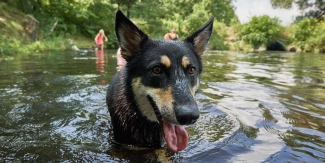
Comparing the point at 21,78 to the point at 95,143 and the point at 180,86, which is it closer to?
the point at 95,143

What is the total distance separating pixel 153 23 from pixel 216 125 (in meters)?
36.5

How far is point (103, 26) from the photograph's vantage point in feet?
116

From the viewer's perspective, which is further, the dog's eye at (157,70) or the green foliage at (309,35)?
the green foliage at (309,35)

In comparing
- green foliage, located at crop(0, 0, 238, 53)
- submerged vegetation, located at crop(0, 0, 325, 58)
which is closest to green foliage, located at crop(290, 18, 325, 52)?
submerged vegetation, located at crop(0, 0, 325, 58)

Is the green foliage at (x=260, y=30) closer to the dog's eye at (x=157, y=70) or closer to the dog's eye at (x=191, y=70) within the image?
the dog's eye at (x=191, y=70)

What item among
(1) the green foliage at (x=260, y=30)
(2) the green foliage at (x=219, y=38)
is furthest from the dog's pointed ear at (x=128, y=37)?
(1) the green foliage at (x=260, y=30)

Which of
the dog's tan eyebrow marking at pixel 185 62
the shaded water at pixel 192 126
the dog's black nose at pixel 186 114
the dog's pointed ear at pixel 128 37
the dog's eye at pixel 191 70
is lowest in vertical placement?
the shaded water at pixel 192 126

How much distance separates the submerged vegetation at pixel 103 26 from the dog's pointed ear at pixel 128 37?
45.6 feet

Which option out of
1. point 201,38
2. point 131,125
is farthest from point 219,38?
point 131,125

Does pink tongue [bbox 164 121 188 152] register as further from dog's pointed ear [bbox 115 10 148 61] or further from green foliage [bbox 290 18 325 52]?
green foliage [bbox 290 18 325 52]

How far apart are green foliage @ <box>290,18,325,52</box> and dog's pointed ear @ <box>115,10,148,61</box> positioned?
35021mm

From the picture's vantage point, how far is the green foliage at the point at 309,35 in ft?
108

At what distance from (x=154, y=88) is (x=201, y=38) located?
134cm

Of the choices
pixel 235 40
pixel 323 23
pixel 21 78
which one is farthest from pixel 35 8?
pixel 323 23
